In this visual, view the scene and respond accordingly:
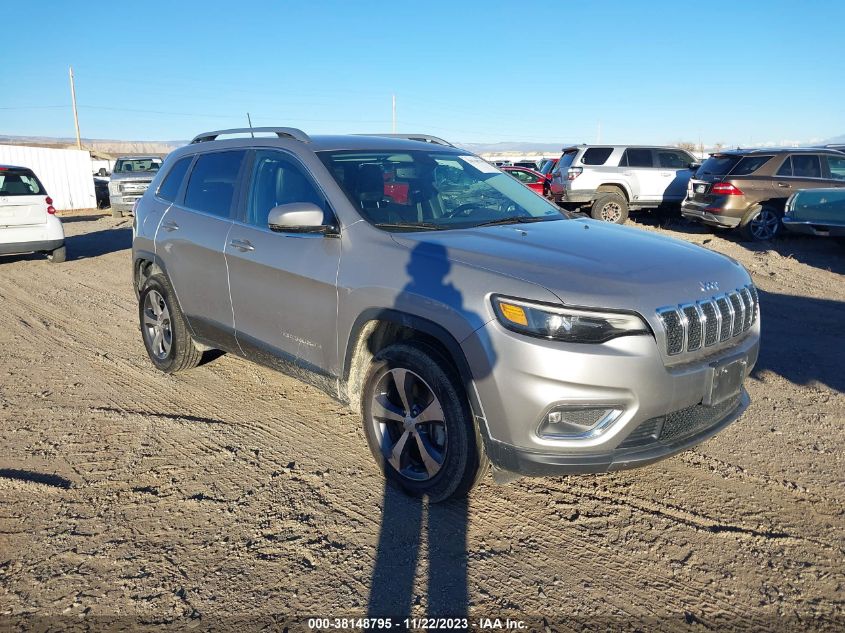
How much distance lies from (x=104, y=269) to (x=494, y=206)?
9032 millimetres

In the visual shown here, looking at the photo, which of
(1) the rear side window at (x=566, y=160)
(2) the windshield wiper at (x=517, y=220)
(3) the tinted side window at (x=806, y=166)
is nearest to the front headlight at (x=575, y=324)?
(2) the windshield wiper at (x=517, y=220)

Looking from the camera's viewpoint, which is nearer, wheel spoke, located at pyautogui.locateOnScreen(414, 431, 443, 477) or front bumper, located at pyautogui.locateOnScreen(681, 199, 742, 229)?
wheel spoke, located at pyautogui.locateOnScreen(414, 431, 443, 477)

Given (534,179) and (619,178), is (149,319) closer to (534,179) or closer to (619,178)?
(619,178)

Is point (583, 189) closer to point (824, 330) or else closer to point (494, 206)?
point (824, 330)

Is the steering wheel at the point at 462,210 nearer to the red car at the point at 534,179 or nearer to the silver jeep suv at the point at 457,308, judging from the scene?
the silver jeep suv at the point at 457,308

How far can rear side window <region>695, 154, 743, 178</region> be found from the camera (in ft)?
42.2

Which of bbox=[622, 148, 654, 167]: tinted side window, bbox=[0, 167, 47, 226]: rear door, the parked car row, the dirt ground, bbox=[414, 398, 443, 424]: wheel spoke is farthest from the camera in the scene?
bbox=[622, 148, 654, 167]: tinted side window

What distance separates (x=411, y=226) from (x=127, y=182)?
18351 mm

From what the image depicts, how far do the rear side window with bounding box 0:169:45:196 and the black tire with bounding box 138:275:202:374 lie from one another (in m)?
7.07

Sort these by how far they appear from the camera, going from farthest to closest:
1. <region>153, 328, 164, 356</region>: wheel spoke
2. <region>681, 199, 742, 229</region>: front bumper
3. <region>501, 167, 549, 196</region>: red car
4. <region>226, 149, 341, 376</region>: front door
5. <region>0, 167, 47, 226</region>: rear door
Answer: <region>501, 167, 549, 196</region>: red car < <region>681, 199, 742, 229</region>: front bumper < <region>0, 167, 47, 226</region>: rear door < <region>153, 328, 164, 356</region>: wheel spoke < <region>226, 149, 341, 376</region>: front door

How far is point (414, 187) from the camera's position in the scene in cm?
421

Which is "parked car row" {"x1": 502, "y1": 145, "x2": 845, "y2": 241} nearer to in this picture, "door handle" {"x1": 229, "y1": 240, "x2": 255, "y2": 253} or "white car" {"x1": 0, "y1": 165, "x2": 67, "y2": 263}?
"door handle" {"x1": 229, "y1": 240, "x2": 255, "y2": 253}

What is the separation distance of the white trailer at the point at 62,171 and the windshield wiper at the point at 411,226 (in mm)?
27373

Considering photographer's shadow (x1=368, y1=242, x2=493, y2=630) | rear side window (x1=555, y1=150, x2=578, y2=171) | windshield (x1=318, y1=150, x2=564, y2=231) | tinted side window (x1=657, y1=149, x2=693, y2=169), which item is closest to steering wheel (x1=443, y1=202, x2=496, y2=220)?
windshield (x1=318, y1=150, x2=564, y2=231)
